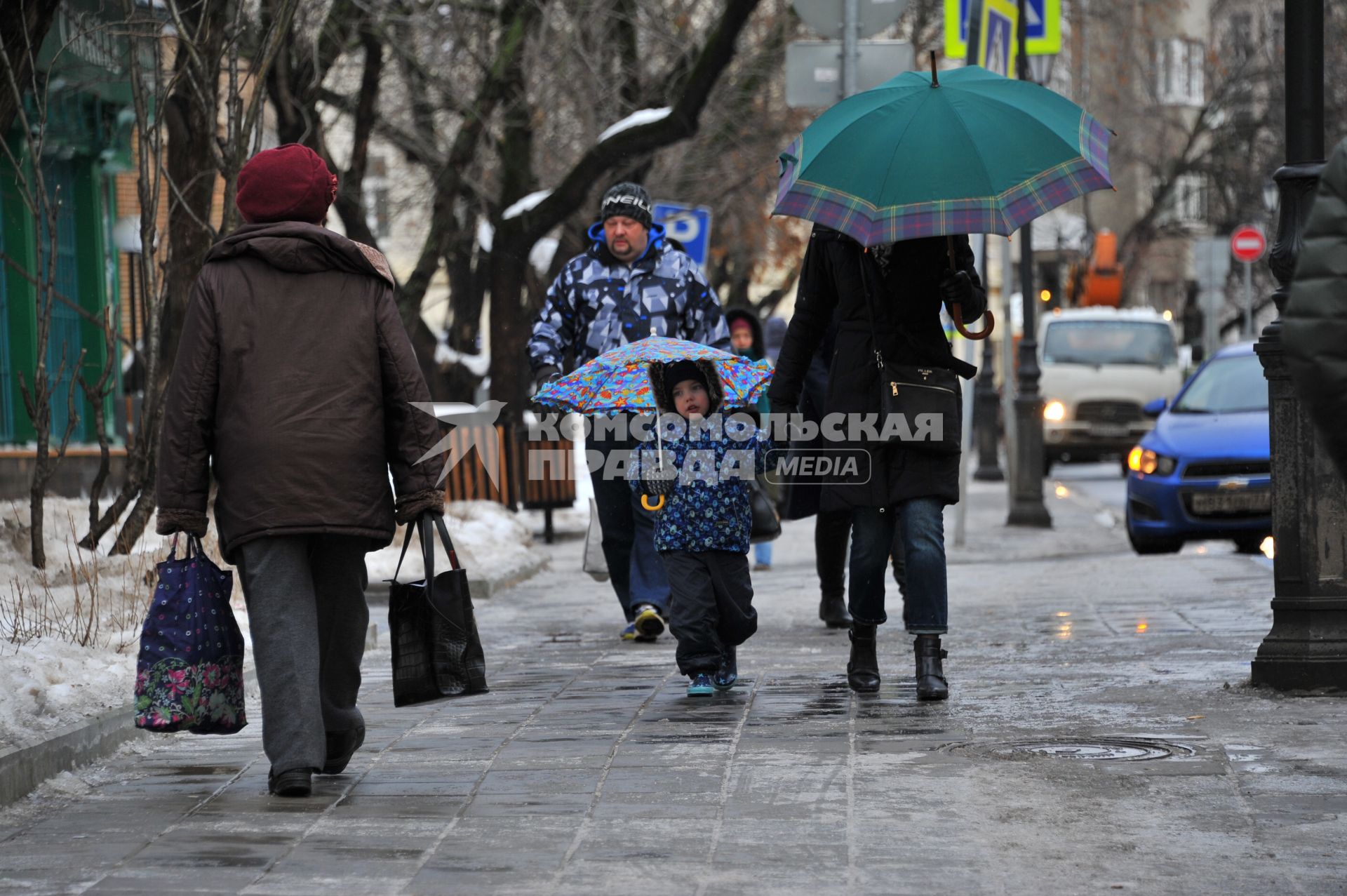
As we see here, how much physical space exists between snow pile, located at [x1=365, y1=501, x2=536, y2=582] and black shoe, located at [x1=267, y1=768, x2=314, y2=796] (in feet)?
16.0

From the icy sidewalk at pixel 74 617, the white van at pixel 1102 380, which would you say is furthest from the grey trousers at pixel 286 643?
the white van at pixel 1102 380

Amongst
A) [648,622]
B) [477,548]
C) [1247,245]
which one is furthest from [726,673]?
[1247,245]

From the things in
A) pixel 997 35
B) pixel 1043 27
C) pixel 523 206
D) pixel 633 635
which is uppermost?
pixel 1043 27

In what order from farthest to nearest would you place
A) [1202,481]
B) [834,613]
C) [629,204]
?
[1202,481] < [834,613] < [629,204]

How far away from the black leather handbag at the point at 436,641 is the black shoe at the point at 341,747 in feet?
0.60

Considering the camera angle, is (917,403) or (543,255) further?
(543,255)

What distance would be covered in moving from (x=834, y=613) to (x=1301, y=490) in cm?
295

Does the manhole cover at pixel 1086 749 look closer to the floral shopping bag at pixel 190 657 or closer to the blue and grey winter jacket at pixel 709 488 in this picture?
the blue and grey winter jacket at pixel 709 488

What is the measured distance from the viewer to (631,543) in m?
9.01

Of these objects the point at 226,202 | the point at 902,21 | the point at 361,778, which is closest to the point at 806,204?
the point at 361,778

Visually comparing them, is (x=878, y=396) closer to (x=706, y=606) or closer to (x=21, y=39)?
(x=706, y=606)

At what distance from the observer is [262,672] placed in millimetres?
5289

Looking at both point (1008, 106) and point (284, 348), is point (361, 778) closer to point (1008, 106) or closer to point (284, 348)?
point (284, 348)

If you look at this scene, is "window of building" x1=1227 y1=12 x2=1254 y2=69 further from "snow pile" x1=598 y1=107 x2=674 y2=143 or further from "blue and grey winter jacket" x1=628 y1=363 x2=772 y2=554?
"blue and grey winter jacket" x1=628 y1=363 x2=772 y2=554
